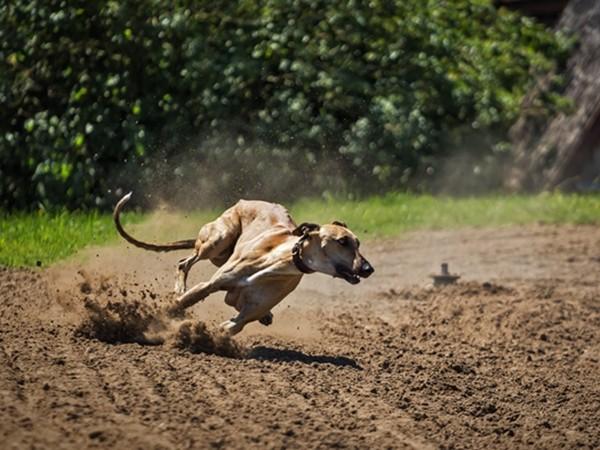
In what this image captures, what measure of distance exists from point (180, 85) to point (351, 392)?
7838 millimetres

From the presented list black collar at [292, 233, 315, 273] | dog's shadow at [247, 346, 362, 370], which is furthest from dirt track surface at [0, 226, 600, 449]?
black collar at [292, 233, 315, 273]

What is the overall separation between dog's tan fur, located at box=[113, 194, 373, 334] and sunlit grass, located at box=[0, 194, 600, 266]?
92.0 inches

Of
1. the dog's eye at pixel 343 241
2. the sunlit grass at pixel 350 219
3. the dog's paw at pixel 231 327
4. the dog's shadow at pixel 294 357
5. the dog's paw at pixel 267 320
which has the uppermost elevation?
the dog's eye at pixel 343 241

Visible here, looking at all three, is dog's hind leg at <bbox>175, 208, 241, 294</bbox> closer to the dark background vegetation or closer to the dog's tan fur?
the dog's tan fur

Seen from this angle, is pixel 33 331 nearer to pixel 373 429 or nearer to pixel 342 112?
pixel 373 429

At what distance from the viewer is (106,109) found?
14469 mm

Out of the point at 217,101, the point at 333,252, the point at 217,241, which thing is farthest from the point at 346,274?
the point at 217,101

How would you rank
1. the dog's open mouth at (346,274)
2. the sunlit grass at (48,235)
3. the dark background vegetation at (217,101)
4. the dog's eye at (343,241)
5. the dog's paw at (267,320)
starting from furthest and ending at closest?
the dark background vegetation at (217,101) → the sunlit grass at (48,235) → the dog's paw at (267,320) → the dog's eye at (343,241) → the dog's open mouth at (346,274)

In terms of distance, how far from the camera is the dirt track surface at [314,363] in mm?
6418

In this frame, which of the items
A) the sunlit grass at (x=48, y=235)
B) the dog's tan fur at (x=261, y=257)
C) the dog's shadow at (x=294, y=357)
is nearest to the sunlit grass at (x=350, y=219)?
the sunlit grass at (x=48, y=235)

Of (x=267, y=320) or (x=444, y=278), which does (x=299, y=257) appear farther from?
(x=444, y=278)

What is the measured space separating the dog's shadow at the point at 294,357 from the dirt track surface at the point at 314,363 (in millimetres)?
21

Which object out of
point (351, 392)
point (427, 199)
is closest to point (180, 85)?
point (427, 199)

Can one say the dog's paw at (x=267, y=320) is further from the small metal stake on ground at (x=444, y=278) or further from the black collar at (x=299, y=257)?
the small metal stake on ground at (x=444, y=278)
